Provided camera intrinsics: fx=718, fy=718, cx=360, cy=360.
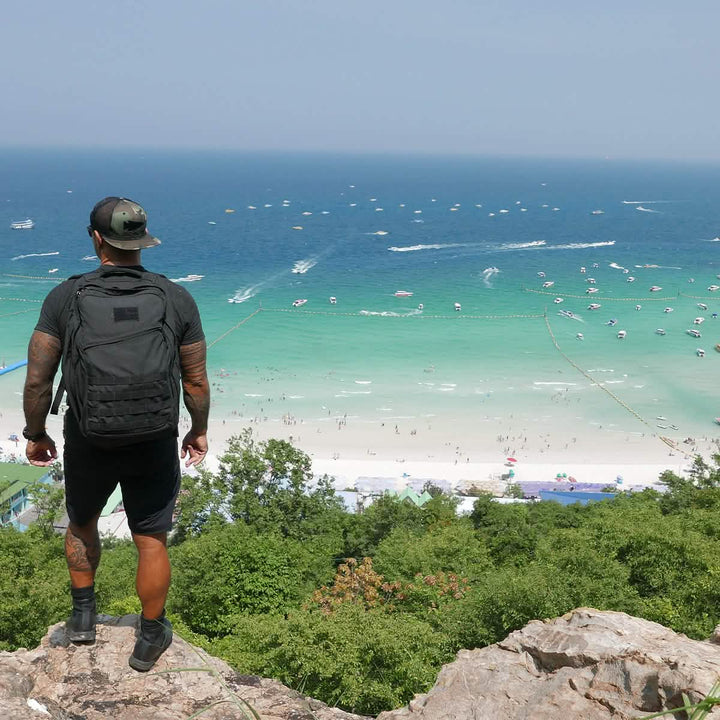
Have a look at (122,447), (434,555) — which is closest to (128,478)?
(122,447)

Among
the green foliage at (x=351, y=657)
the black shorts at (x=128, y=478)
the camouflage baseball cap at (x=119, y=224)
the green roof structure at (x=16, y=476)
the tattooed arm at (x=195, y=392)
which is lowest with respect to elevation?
the green roof structure at (x=16, y=476)

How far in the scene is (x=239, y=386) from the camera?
4831 cm

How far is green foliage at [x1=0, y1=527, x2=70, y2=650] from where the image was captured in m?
12.2

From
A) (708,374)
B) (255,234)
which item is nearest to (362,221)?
(255,234)

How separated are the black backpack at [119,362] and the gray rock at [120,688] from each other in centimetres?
156

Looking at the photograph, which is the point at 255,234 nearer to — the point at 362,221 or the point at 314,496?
the point at 362,221

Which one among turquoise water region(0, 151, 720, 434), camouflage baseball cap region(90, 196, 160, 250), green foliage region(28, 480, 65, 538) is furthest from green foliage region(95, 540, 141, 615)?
turquoise water region(0, 151, 720, 434)

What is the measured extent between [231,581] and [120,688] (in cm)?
1168

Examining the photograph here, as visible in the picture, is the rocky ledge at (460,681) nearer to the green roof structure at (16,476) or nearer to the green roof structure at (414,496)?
the green roof structure at (414,496)

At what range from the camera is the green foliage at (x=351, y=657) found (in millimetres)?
9703

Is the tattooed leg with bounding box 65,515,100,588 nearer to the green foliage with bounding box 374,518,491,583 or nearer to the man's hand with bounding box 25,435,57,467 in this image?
the man's hand with bounding box 25,435,57,467

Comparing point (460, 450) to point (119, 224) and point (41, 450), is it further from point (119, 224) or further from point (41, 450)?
point (119, 224)

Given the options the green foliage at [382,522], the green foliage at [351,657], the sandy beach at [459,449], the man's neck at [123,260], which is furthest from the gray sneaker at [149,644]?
the sandy beach at [459,449]

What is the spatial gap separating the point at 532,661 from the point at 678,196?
8038 inches
